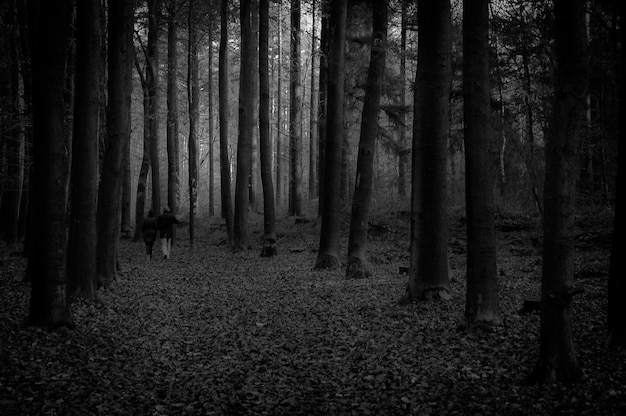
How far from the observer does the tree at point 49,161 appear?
21.9 feet

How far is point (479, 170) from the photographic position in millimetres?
6816

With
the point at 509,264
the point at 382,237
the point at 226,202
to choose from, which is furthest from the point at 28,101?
the point at 509,264

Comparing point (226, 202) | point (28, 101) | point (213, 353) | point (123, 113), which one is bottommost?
point (213, 353)

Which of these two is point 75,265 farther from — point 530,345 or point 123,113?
point 530,345

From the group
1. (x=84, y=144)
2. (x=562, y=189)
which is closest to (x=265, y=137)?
(x=84, y=144)

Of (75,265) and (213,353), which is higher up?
(75,265)

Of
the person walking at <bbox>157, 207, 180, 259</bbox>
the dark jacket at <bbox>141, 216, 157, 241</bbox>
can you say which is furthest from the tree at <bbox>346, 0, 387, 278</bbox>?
the dark jacket at <bbox>141, 216, 157, 241</bbox>

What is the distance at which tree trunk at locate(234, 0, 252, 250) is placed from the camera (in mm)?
17719

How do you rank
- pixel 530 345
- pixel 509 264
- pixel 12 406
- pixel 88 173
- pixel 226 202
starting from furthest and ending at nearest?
1. pixel 226 202
2. pixel 509 264
3. pixel 88 173
4. pixel 530 345
5. pixel 12 406

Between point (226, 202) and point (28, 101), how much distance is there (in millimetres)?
8973

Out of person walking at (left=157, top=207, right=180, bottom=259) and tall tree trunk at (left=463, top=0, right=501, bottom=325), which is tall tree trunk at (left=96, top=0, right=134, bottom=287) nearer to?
person walking at (left=157, top=207, right=180, bottom=259)

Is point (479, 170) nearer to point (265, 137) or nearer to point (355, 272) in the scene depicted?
point (355, 272)

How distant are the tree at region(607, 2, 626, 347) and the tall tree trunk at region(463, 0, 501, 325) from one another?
1.69 meters

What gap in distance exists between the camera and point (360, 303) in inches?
369
